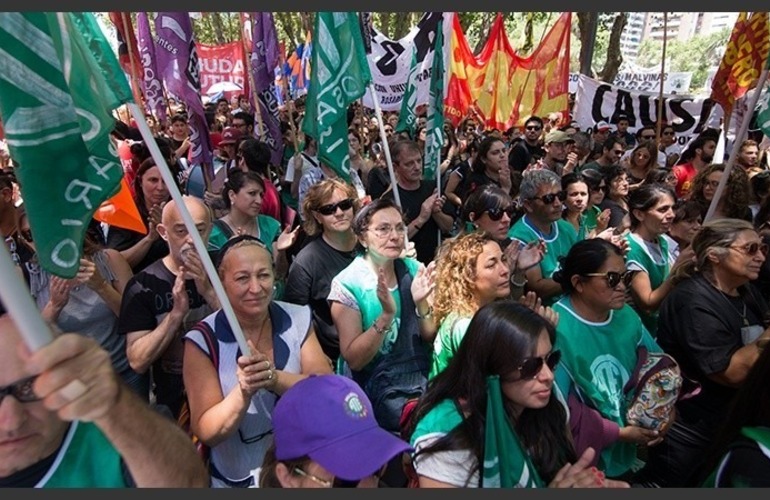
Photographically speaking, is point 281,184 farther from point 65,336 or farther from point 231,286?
point 65,336

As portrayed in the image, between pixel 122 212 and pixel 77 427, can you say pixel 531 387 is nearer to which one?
pixel 77 427

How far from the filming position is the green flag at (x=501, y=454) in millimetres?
1950

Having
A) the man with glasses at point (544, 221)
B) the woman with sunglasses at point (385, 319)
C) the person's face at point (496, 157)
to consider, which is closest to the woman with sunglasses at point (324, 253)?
the woman with sunglasses at point (385, 319)

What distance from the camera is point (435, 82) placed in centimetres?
567

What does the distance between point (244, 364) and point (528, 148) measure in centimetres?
873

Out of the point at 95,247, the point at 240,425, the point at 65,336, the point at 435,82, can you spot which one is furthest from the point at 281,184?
the point at 65,336

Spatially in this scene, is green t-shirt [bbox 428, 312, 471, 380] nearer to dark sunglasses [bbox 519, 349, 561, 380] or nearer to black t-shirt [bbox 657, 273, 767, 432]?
dark sunglasses [bbox 519, 349, 561, 380]

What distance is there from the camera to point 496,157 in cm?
657

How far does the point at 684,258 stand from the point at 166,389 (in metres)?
2.81

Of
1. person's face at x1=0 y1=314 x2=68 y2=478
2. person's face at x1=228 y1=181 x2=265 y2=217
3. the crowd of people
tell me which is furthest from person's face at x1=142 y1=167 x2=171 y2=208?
person's face at x1=0 y1=314 x2=68 y2=478

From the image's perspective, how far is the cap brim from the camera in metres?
1.82

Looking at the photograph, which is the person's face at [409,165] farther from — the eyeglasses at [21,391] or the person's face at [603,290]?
the eyeglasses at [21,391]

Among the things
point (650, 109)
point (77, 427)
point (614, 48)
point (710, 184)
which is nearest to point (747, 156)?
point (710, 184)

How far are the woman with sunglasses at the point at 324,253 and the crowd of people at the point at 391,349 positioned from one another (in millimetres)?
13
